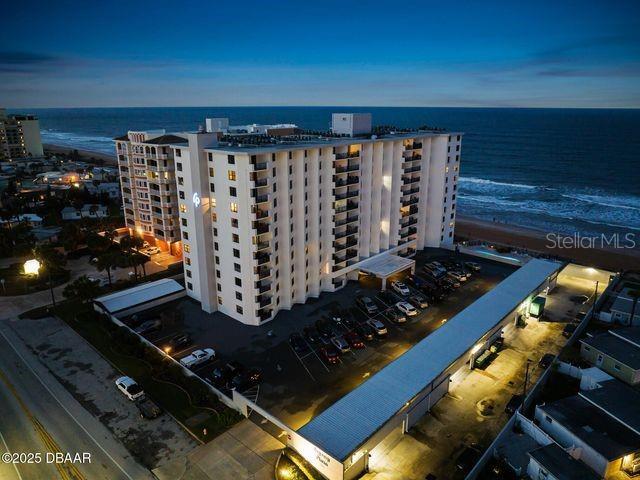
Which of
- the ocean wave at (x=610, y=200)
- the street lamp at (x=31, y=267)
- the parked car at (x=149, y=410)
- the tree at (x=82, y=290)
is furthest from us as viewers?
the ocean wave at (x=610, y=200)

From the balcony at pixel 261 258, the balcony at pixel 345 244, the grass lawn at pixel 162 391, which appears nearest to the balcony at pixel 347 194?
the balcony at pixel 345 244

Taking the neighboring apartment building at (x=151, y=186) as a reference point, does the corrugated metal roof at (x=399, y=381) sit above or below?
below

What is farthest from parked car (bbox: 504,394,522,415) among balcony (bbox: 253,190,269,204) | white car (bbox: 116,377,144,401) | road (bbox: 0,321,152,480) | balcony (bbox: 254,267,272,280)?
white car (bbox: 116,377,144,401)

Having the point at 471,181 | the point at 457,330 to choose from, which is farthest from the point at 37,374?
the point at 471,181

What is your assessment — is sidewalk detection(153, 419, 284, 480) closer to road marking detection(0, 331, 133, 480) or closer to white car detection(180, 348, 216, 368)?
road marking detection(0, 331, 133, 480)

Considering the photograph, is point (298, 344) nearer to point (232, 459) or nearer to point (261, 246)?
point (261, 246)

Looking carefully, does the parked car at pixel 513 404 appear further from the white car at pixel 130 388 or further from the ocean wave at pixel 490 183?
the ocean wave at pixel 490 183

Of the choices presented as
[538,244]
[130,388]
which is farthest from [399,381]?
[538,244]
